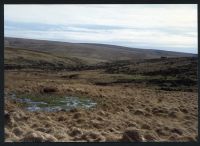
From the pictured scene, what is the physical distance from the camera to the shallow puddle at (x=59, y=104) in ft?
53.4

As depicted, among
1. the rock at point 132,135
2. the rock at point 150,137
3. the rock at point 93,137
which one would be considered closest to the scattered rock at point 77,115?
the rock at point 150,137

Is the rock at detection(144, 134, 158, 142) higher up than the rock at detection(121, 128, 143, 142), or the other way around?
the rock at detection(121, 128, 143, 142)

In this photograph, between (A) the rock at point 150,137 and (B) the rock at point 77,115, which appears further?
(B) the rock at point 77,115

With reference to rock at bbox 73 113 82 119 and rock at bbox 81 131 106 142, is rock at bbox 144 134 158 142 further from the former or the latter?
rock at bbox 73 113 82 119

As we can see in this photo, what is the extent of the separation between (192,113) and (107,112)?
3864mm

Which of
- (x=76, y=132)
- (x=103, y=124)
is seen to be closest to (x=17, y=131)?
(x=76, y=132)

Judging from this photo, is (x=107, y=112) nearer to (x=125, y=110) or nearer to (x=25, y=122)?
(x=125, y=110)

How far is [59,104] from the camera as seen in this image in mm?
17859

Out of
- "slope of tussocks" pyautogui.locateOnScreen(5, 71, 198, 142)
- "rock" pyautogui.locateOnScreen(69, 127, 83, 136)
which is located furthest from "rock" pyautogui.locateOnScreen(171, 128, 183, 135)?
"rock" pyautogui.locateOnScreen(69, 127, 83, 136)

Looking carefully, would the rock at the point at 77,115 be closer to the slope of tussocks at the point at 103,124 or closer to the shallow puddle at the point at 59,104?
the slope of tussocks at the point at 103,124

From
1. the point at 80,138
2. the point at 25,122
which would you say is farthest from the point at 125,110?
the point at 80,138

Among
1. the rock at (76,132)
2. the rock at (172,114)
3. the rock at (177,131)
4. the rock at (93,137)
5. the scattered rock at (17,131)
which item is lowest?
the rock at (172,114)

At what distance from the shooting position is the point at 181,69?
157 feet

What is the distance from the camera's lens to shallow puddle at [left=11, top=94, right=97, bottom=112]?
16269mm
